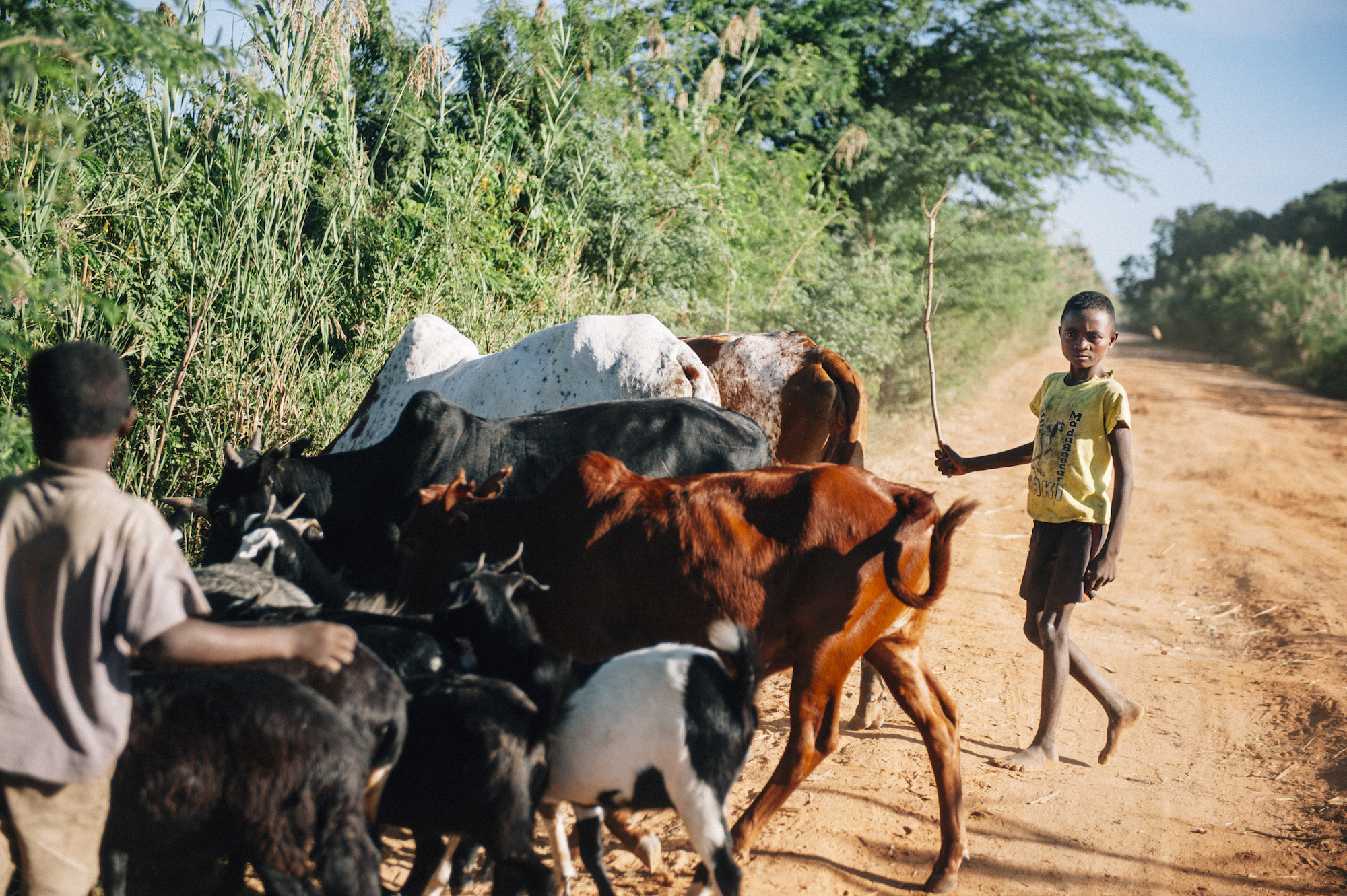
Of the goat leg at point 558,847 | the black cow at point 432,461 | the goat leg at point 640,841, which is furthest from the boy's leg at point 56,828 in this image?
the black cow at point 432,461

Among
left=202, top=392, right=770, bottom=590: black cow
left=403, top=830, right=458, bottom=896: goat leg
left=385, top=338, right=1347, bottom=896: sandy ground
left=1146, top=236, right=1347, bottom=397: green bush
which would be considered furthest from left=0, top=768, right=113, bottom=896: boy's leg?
left=1146, top=236, right=1347, bottom=397: green bush

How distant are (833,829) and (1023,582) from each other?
1.56 m

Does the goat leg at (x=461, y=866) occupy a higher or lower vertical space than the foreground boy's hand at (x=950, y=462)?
lower

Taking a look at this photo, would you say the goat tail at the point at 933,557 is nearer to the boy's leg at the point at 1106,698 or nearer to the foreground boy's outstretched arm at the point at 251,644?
the boy's leg at the point at 1106,698

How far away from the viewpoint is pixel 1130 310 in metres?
62.8

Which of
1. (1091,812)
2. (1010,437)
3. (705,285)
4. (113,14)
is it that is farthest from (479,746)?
(1010,437)

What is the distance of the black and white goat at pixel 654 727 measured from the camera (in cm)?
284

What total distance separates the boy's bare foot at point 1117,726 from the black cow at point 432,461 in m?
2.20

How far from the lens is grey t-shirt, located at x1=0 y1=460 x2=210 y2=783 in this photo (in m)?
2.01

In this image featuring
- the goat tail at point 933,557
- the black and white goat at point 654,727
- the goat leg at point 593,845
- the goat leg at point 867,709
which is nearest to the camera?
the black and white goat at point 654,727

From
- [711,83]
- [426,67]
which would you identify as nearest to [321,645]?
[426,67]

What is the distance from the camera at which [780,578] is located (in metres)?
3.64

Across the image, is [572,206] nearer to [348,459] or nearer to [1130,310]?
[348,459]

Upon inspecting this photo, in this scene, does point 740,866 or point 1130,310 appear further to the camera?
point 1130,310
